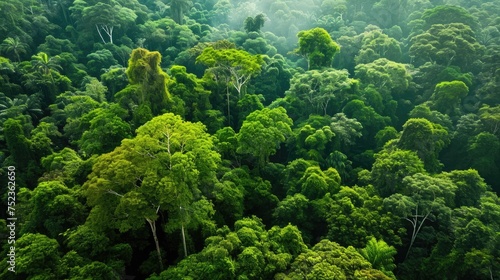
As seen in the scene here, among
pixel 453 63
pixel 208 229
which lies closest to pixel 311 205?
pixel 208 229

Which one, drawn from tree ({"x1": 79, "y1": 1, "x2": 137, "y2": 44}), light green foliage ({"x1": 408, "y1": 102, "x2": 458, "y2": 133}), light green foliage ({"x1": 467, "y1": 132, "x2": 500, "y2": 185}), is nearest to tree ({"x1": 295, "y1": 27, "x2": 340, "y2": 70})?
light green foliage ({"x1": 408, "y1": 102, "x2": 458, "y2": 133})

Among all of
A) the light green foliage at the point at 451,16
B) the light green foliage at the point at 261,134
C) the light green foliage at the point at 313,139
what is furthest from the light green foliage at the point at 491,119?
the light green foliage at the point at 261,134

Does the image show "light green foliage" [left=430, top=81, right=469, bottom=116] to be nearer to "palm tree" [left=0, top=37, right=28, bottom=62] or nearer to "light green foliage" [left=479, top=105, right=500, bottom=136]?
"light green foliage" [left=479, top=105, right=500, bottom=136]

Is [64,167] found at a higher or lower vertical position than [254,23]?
lower

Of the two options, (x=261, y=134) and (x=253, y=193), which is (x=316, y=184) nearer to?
(x=253, y=193)

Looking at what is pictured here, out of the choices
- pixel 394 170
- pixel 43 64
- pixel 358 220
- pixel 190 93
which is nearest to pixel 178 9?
pixel 43 64
